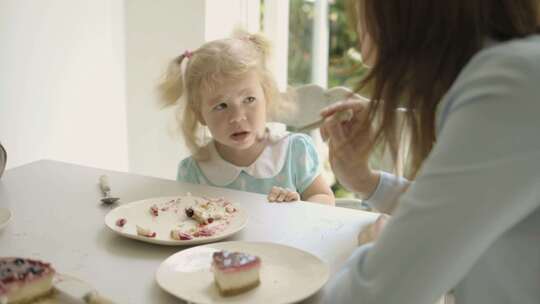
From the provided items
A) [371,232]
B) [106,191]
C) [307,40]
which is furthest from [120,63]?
[371,232]

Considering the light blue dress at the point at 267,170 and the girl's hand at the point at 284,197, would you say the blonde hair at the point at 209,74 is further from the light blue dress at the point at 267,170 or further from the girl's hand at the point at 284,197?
the girl's hand at the point at 284,197

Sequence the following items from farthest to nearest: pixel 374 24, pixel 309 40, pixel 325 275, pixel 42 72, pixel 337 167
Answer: pixel 309 40 → pixel 42 72 → pixel 337 167 → pixel 325 275 → pixel 374 24

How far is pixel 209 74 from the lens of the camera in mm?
1480

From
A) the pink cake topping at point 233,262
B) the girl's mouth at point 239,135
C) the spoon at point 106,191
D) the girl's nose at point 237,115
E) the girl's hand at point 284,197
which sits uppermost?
the pink cake topping at point 233,262

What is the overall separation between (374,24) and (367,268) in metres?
0.27

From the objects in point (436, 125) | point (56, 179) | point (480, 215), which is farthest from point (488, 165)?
point (56, 179)

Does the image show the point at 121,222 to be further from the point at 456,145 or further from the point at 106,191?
the point at 456,145

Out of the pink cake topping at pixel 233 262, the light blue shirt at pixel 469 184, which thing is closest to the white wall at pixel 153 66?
the pink cake topping at pixel 233 262

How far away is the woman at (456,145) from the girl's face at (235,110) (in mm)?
721

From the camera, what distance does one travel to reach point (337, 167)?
3.43ft

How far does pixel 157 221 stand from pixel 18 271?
346 millimetres

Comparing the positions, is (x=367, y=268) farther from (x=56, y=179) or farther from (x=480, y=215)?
(x=56, y=179)

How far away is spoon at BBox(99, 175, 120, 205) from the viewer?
115 centimetres

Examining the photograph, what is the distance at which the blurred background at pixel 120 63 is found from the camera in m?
2.01
